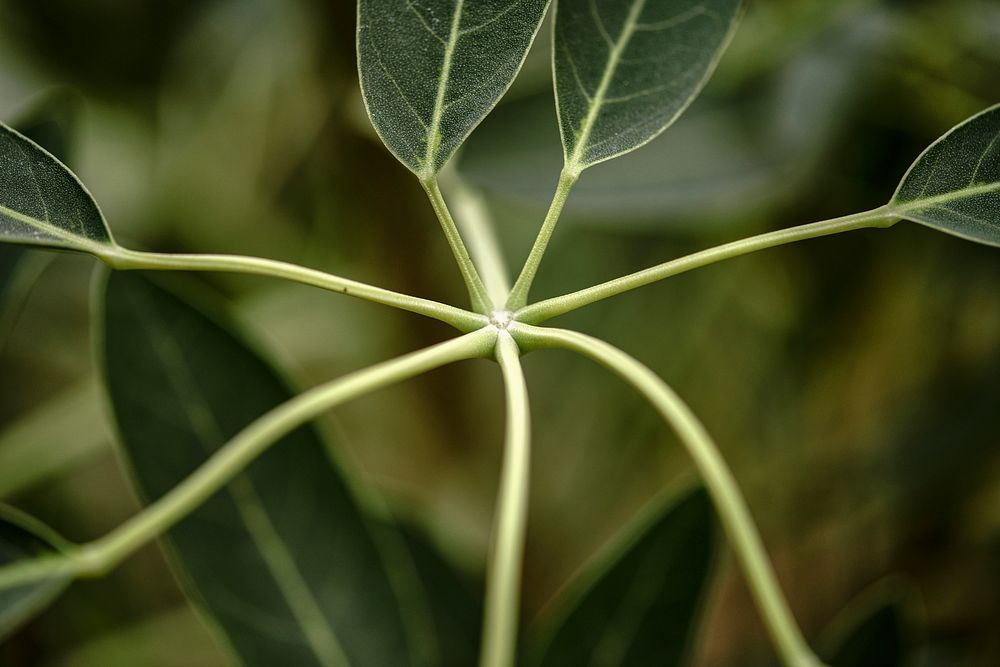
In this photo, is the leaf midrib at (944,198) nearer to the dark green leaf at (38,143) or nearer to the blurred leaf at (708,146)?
the blurred leaf at (708,146)

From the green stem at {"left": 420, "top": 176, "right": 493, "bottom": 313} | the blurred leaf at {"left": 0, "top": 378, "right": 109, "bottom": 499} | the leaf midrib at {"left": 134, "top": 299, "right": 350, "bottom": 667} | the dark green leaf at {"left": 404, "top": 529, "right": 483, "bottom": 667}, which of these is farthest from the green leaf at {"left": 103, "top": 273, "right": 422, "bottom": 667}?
the blurred leaf at {"left": 0, "top": 378, "right": 109, "bottom": 499}

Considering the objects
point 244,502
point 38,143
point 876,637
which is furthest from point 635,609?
point 38,143

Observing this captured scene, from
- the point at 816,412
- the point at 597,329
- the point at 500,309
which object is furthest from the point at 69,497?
the point at 816,412

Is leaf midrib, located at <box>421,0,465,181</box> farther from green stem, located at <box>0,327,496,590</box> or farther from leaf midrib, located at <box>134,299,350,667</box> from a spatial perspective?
leaf midrib, located at <box>134,299,350,667</box>

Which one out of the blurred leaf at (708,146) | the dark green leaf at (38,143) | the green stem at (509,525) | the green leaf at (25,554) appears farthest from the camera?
the blurred leaf at (708,146)

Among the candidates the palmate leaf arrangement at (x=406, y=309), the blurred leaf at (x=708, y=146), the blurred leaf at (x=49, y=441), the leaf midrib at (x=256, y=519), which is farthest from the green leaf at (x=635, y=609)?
the blurred leaf at (x=49, y=441)

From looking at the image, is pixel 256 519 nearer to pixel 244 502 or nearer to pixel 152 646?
pixel 244 502
